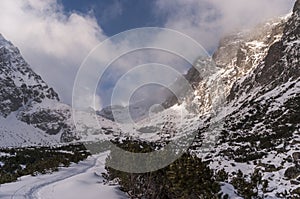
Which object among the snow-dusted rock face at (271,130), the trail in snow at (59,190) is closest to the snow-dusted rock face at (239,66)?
the snow-dusted rock face at (271,130)

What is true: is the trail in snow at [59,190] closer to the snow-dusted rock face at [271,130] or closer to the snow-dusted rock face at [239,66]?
the snow-dusted rock face at [271,130]

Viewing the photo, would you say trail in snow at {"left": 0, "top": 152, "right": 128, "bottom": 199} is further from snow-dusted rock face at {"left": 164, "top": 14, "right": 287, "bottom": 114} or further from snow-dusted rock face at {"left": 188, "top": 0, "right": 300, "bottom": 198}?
snow-dusted rock face at {"left": 164, "top": 14, "right": 287, "bottom": 114}

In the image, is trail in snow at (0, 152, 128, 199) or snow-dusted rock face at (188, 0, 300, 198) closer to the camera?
trail in snow at (0, 152, 128, 199)

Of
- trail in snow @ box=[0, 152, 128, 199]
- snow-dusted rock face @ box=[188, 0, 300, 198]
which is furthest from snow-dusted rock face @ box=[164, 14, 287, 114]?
trail in snow @ box=[0, 152, 128, 199]

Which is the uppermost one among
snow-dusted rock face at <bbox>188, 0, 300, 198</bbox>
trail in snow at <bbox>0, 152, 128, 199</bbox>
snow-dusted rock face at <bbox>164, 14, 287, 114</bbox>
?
snow-dusted rock face at <bbox>164, 14, 287, 114</bbox>

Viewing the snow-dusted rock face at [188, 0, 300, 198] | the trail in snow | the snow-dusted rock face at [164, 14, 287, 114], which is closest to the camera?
the trail in snow

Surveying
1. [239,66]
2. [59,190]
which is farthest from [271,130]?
[239,66]

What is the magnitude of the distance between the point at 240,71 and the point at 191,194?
476 ft

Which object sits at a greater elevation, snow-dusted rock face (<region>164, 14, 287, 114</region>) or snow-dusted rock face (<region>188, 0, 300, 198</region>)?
snow-dusted rock face (<region>164, 14, 287, 114</region>)

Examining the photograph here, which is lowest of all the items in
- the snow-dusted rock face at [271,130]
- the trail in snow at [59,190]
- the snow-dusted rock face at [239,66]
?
the trail in snow at [59,190]

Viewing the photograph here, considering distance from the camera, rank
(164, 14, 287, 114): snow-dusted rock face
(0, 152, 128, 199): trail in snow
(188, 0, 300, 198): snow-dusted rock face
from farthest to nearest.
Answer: (164, 14, 287, 114): snow-dusted rock face, (188, 0, 300, 198): snow-dusted rock face, (0, 152, 128, 199): trail in snow

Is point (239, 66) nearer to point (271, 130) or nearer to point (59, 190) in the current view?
point (271, 130)

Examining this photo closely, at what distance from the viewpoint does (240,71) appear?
154 metres

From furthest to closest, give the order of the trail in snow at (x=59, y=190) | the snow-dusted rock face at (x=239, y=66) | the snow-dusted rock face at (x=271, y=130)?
the snow-dusted rock face at (x=239, y=66) < the snow-dusted rock face at (x=271, y=130) < the trail in snow at (x=59, y=190)
